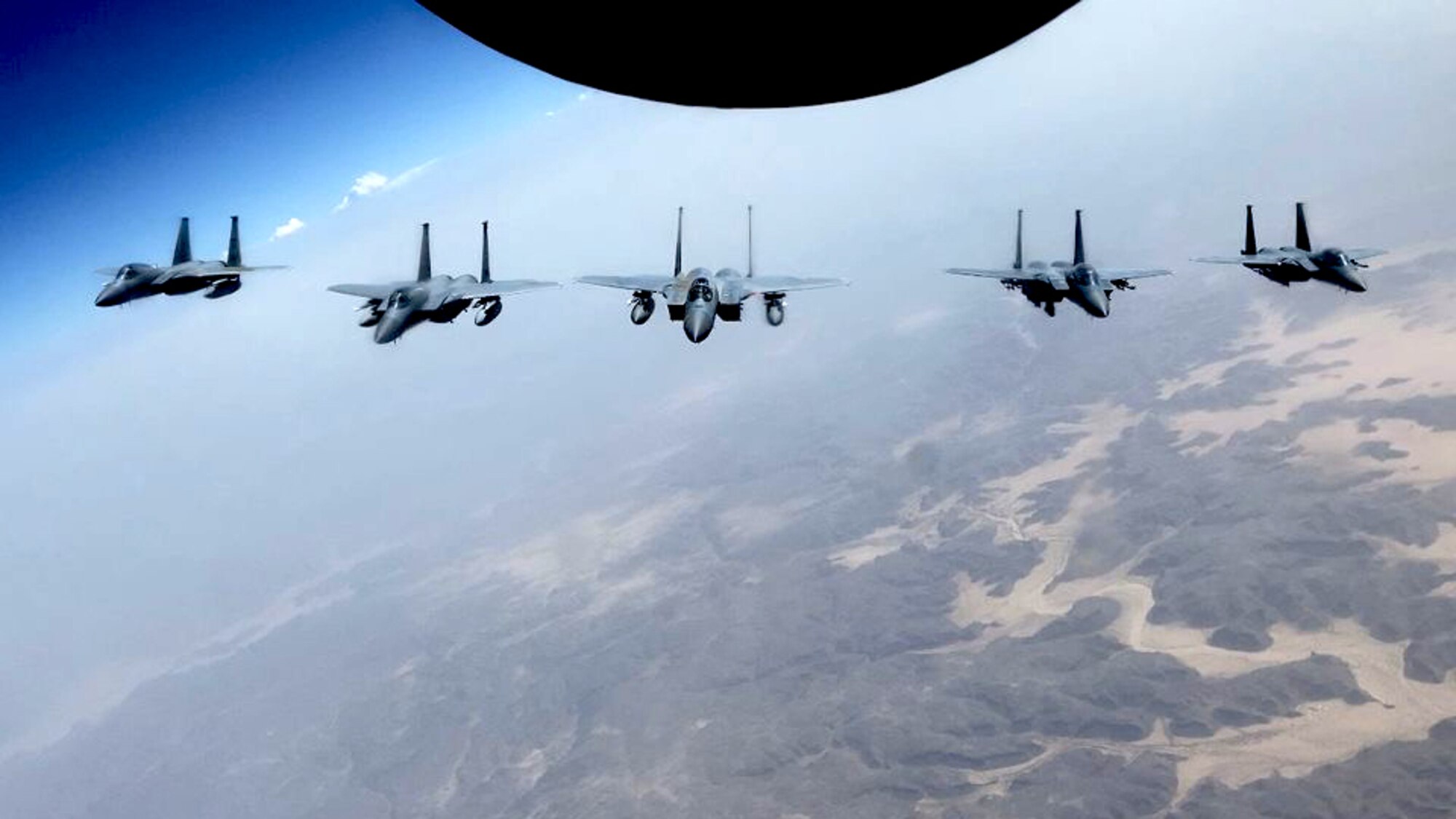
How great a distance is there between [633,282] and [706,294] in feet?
11.5

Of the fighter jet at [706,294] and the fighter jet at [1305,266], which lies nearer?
the fighter jet at [706,294]

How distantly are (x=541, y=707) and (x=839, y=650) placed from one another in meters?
50.5

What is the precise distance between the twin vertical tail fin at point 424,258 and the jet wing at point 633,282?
650cm

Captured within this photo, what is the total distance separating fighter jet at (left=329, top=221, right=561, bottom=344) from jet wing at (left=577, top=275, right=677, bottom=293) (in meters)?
1.72

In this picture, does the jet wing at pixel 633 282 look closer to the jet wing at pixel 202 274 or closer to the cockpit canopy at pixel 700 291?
the cockpit canopy at pixel 700 291

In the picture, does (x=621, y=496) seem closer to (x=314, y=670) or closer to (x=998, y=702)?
(x=314, y=670)

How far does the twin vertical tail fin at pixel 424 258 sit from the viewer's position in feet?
84.0

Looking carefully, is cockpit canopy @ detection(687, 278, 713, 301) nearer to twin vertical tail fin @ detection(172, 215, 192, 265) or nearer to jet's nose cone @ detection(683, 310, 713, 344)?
jet's nose cone @ detection(683, 310, 713, 344)

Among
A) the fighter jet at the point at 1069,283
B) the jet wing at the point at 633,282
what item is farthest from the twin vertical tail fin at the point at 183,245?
the fighter jet at the point at 1069,283

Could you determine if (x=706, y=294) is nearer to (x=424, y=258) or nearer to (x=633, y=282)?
(x=633, y=282)

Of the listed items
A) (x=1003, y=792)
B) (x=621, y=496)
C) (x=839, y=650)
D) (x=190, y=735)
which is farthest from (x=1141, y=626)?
(x=190, y=735)

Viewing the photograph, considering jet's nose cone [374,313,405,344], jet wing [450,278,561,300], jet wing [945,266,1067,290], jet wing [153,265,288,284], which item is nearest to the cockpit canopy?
jet wing [450,278,561,300]

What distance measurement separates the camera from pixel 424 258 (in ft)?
85.6

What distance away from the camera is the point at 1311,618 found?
313ft
